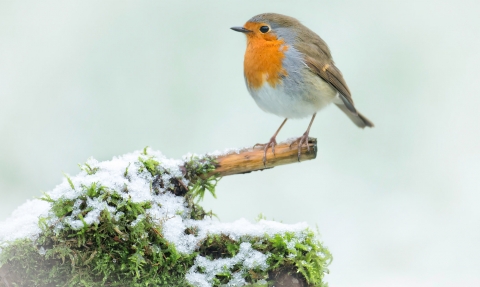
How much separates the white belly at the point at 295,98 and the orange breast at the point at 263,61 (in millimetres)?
60

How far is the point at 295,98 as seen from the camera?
361 centimetres

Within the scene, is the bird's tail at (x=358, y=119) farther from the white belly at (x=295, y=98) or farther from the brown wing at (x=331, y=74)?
the white belly at (x=295, y=98)

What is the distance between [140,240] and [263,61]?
1.86 meters

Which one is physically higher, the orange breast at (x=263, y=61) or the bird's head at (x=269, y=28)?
the bird's head at (x=269, y=28)

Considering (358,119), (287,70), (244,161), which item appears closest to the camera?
(244,161)

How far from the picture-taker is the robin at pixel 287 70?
142 inches

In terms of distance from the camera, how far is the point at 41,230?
7.40 ft

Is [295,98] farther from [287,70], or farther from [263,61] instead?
[263,61]

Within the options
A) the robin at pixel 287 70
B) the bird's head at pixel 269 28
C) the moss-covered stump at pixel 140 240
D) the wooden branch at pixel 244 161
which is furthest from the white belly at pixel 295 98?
the moss-covered stump at pixel 140 240

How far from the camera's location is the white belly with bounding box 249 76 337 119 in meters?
3.59

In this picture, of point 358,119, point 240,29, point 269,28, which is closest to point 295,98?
point 269,28

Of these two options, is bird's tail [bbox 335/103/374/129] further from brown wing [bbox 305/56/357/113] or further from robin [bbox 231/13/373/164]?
robin [bbox 231/13/373/164]

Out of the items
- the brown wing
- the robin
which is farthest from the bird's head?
the brown wing

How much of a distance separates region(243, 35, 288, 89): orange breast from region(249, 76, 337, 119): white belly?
6 centimetres
